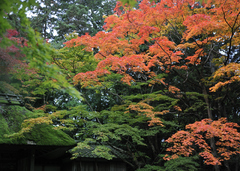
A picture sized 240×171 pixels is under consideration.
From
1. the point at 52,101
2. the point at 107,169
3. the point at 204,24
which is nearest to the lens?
the point at 204,24

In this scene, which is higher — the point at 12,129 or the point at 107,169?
the point at 12,129

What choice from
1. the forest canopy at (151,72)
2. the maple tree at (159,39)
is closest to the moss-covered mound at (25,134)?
the forest canopy at (151,72)

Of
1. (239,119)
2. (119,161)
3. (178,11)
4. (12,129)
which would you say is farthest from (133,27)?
(239,119)

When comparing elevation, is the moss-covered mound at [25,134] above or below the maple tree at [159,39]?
below

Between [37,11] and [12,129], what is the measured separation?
12357 mm

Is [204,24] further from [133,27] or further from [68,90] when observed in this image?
[68,90]

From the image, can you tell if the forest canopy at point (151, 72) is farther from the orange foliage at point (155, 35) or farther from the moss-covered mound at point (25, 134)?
the moss-covered mound at point (25, 134)

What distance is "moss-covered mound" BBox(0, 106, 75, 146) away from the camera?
570cm

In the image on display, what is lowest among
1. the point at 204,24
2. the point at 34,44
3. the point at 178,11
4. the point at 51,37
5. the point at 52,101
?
the point at 34,44

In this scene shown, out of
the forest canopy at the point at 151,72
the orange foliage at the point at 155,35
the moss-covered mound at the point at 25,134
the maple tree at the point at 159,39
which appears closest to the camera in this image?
the moss-covered mound at the point at 25,134

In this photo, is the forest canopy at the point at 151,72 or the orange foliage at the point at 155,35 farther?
the orange foliage at the point at 155,35

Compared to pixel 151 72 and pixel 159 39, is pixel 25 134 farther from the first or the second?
pixel 159 39

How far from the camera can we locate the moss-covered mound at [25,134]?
5.70 meters

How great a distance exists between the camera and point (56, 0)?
16.7 metres
